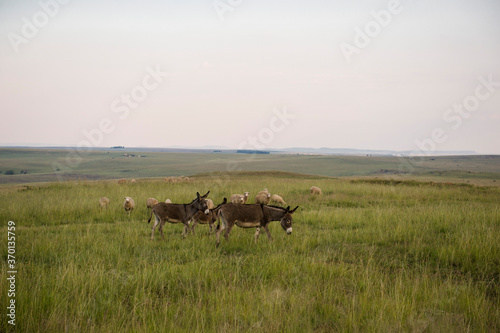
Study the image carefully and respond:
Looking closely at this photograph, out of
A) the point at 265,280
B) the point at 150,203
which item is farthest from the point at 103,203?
the point at 265,280

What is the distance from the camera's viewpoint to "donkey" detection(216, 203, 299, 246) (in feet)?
30.5

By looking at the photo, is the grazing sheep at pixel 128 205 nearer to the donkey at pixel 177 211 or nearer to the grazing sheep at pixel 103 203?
the grazing sheep at pixel 103 203

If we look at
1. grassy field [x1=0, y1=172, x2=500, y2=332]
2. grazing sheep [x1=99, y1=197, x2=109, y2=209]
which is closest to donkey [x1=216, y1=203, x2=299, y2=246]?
grassy field [x1=0, y1=172, x2=500, y2=332]

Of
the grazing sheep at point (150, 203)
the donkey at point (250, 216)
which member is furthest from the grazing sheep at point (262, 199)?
the donkey at point (250, 216)

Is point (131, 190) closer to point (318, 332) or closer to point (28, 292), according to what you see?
point (28, 292)

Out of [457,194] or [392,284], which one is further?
[457,194]

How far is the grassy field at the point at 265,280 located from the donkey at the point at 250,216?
Result: 0.55m

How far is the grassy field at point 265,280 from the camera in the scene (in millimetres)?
4535

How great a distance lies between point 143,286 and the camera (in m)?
5.45

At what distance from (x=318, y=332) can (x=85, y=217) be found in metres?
12.7

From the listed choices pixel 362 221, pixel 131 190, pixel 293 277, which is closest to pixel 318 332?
pixel 293 277

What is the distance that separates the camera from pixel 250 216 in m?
9.47

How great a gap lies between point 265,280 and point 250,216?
3488mm

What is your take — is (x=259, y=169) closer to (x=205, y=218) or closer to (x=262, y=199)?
(x=262, y=199)
